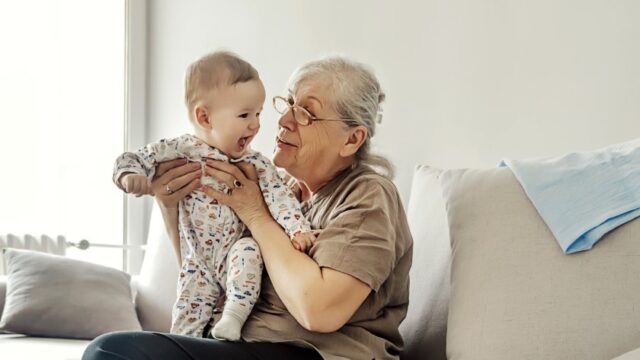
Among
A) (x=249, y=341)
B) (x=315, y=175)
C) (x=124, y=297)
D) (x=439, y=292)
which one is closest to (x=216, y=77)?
(x=315, y=175)

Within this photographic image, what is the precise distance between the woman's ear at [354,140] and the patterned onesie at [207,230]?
0.53ft

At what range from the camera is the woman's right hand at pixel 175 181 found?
198cm

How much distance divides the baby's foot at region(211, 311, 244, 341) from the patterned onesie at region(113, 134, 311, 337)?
9 cm

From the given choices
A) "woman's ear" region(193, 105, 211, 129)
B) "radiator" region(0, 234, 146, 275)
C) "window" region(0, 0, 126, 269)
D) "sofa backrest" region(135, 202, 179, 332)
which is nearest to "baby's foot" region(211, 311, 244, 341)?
"woman's ear" region(193, 105, 211, 129)

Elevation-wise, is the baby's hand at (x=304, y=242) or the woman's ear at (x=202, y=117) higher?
the woman's ear at (x=202, y=117)

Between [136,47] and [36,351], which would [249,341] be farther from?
[136,47]

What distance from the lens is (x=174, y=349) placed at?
1688 millimetres

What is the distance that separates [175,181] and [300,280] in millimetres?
388

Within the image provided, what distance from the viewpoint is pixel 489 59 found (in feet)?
8.16

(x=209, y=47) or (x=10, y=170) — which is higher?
(x=209, y=47)

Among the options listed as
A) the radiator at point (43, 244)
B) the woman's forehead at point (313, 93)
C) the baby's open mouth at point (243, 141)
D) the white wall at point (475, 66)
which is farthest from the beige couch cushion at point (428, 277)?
the radiator at point (43, 244)

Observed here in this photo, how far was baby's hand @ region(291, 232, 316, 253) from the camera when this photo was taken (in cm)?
188

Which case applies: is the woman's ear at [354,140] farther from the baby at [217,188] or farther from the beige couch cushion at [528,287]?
the beige couch cushion at [528,287]

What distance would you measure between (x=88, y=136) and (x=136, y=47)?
16.5 inches
